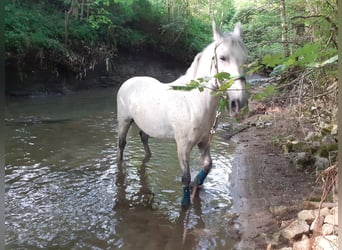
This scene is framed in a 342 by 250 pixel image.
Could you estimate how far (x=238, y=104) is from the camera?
2959 millimetres

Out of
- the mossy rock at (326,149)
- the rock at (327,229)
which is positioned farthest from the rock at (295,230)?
the mossy rock at (326,149)

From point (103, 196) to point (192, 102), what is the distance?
160 centimetres

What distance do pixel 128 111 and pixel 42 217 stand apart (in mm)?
1938

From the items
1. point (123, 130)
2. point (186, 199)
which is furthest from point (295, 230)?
point (123, 130)

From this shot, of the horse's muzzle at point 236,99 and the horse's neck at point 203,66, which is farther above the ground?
the horse's neck at point 203,66

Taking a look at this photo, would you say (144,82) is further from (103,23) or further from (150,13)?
(150,13)

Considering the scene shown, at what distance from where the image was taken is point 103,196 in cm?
429

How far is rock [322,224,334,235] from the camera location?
248 cm

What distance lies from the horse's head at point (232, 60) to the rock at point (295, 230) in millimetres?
1000

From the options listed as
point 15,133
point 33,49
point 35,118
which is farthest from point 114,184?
point 33,49

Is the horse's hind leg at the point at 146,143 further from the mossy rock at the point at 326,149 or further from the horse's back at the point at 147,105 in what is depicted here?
the mossy rock at the point at 326,149

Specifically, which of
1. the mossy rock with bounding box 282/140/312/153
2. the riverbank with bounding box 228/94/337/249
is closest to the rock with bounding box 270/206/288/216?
the riverbank with bounding box 228/94/337/249

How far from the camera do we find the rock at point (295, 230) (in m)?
2.76

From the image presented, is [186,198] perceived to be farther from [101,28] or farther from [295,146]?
[101,28]
